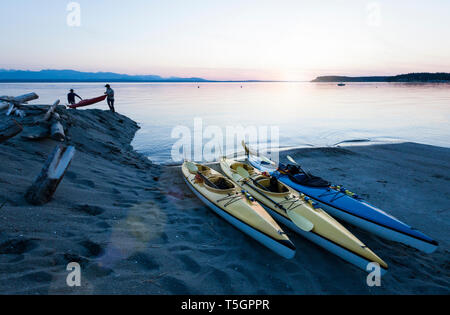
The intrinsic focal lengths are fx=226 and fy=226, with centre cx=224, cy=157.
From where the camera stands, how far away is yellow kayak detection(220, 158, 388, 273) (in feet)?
15.7

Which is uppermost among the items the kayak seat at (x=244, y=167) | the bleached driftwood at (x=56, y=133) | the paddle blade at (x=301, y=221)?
the bleached driftwood at (x=56, y=133)

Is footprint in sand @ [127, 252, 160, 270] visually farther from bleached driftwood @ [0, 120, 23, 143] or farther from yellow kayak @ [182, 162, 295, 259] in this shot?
bleached driftwood @ [0, 120, 23, 143]

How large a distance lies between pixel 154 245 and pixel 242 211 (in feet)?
7.67

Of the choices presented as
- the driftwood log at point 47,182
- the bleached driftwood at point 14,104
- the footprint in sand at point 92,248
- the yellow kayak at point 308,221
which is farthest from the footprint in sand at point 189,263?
A: the bleached driftwood at point 14,104

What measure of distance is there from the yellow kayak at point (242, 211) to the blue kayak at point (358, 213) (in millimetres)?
2330

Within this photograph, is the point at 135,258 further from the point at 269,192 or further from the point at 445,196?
the point at 445,196

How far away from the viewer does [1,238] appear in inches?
145

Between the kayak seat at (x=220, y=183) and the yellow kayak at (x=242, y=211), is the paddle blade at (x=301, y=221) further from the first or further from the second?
the kayak seat at (x=220, y=183)

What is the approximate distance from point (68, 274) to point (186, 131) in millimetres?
19633

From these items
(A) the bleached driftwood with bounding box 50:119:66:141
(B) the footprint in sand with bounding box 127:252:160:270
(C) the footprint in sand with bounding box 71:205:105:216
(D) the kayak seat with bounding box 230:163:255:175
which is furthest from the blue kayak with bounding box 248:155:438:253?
(A) the bleached driftwood with bounding box 50:119:66:141

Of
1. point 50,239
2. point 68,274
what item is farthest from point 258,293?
point 50,239

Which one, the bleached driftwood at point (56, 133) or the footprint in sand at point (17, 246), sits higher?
the bleached driftwood at point (56, 133)

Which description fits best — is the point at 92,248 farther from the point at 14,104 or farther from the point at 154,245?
the point at 14,104

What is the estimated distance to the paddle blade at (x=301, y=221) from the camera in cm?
535
